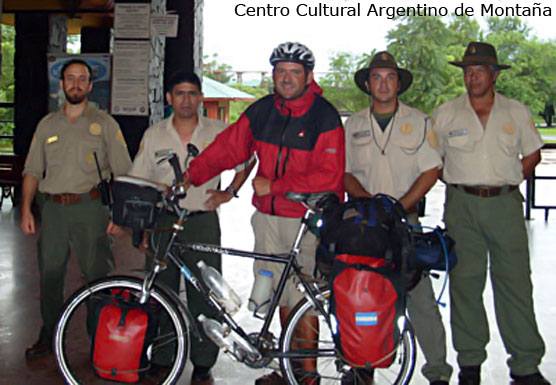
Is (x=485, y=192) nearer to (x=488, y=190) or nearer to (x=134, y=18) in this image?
(x=488, y=190)

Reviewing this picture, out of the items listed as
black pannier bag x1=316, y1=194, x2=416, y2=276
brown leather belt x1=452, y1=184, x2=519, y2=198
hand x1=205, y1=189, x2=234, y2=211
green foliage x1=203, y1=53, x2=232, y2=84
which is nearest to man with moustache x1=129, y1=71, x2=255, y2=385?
hand x1=205, y1=189, x2=234, y2=211

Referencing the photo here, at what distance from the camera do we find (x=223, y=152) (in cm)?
364

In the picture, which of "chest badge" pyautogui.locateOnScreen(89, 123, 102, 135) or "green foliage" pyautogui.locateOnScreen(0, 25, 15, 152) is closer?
"chest badge" pyautogui.locateOnScreen(89, 123, 102, 135)

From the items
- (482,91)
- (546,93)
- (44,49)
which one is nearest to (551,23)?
(546,93)

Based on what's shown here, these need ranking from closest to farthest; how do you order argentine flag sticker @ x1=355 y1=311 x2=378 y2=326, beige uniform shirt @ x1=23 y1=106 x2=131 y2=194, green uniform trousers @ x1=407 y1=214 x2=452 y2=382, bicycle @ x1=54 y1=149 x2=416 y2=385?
argentine flag sticker @ x1=355 y1=311 x2=378 y2=326, bicycle @ x1=54 y1=149 x2=416 y2=385, green uniform trousers @ x1=407 y1=214 x2=452 y2=382, beige uniform shirt @ x1=23 y1=106 x2=131 y2=194

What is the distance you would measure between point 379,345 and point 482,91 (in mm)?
1437

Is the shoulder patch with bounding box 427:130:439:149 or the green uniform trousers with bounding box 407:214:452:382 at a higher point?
the shoulder patch with bounding box 427:130:439:149

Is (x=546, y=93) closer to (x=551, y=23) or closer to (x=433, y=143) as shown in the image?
(x=551, y=23)

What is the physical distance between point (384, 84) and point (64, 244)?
5.99ft

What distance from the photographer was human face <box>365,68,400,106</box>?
3.69 meters

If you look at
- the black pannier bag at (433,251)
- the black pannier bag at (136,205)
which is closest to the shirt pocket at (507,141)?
the black pannier bag at (433,251)

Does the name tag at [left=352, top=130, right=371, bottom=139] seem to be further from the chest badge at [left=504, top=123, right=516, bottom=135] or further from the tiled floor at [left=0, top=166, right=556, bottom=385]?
the tiled floor at [left=0, top=166, right=556, bottom=385]

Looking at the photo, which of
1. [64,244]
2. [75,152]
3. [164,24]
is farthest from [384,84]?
[164,24]

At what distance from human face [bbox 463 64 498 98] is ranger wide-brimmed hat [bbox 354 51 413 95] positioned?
0.27 metres
